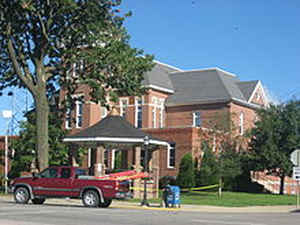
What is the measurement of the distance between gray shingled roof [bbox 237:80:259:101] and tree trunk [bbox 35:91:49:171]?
3017cm

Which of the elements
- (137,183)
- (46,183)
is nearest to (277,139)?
(137,183)

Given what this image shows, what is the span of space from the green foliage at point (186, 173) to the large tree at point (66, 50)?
1142cm

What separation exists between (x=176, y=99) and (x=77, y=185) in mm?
33314

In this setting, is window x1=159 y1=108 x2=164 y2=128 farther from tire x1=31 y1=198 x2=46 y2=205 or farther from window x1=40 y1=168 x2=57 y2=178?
window x1=40 y1=168 x2=57 y2=178

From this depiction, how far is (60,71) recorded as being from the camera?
34188 mm

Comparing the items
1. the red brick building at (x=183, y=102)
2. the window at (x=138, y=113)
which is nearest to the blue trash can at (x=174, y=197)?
the red brick building at (x=183, y=102)

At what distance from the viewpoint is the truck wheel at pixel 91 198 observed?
23.9m

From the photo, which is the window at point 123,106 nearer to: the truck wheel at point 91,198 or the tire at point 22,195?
the tire at point 22,195

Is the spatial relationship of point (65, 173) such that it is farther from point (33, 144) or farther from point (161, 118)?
point (161, 118)

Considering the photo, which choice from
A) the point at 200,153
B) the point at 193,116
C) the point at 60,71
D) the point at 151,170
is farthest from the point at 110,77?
the point at 193,116

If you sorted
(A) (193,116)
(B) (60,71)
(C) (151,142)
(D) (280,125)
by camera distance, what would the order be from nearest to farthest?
(C) (151,142) < (B) (60,71) < (D) (280,125) < (A) (193,116)

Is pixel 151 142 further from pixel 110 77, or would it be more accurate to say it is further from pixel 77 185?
pixel 77 185

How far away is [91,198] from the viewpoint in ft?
78.8

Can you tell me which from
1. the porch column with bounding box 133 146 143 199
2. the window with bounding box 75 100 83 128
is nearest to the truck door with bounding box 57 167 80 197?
the porch column with bounding box 133 146 143 199
